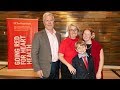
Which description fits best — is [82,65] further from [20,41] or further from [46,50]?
[20,41]

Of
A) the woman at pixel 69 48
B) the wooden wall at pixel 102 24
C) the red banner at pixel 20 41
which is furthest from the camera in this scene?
the wooden wall at pixel 102 24

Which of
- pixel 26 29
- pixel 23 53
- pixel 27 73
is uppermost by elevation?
pixel 26 29

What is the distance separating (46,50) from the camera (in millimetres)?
3215

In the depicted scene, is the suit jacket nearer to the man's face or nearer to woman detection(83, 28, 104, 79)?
the man's face

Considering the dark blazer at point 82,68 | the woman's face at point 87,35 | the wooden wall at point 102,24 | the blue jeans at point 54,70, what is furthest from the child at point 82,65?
the wooden wall at point 102,24

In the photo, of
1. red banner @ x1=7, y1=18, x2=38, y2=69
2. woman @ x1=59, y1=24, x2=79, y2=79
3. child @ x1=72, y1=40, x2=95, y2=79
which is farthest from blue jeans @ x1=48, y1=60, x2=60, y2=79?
red banner @ x1=7, y1=18, x2=38, y2=69

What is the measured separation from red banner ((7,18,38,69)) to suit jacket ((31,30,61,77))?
1698mm

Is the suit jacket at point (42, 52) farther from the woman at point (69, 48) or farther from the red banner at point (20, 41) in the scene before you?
the red banner at point (20, 41)

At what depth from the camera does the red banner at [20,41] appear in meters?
4.92

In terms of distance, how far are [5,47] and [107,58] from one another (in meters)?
2.43

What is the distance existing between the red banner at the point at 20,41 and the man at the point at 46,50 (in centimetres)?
169

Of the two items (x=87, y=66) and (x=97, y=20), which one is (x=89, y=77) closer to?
(x=87, y=66)
